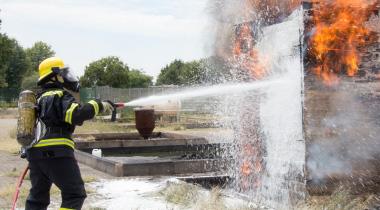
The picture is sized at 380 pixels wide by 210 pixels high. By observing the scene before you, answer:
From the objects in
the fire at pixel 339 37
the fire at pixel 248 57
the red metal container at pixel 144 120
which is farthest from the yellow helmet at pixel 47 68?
the red metal container at pixel 144 120

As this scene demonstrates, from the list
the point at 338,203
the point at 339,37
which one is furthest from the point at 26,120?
the point at 339,37

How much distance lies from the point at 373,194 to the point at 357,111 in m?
1.01

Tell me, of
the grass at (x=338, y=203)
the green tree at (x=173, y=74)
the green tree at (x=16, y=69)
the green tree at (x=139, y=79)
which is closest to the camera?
the grass at (x=338, y=203)

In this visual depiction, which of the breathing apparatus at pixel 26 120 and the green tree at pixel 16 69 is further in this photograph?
the green tree at pixel 16 69

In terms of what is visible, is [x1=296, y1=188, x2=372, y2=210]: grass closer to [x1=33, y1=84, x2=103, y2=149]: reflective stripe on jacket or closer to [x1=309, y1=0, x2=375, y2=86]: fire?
[x1=309, y1=0, x2=375, y2=86]: fire

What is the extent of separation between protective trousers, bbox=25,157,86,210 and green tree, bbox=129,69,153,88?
89137mm

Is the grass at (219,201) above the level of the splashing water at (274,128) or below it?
below

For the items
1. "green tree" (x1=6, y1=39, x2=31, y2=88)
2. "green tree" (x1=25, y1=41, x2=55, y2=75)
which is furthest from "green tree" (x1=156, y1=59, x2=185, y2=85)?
"green tree" (x1=25, y1=41, x2=55, y2=75)

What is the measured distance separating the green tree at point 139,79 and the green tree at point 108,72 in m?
35.9

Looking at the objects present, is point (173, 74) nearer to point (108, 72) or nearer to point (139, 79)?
point (108, 72)

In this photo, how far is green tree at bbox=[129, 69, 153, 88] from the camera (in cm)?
9544

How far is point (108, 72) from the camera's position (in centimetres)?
5534

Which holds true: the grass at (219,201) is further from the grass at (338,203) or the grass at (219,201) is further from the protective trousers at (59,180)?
the protective trousers at (59,180)

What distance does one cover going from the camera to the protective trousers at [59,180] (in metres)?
4.05
